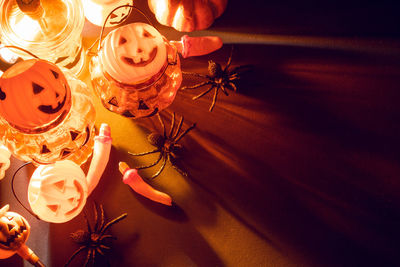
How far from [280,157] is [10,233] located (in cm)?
110

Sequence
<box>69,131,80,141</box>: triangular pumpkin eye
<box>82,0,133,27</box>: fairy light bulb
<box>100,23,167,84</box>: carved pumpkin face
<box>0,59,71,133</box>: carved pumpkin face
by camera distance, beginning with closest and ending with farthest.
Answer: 1. <box>0,59,71,133</box>: carved pumpkin face
2. <box>100,23,167,84</box>: carved pumpkin face
3. <box>69,131,80,141</box>: triangular pumpkin eye
4. <box>82,0,133,27</box>: fairy light bulb

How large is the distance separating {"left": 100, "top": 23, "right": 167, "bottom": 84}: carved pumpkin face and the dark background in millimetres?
489

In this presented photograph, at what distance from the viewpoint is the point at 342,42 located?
1450 millimetres

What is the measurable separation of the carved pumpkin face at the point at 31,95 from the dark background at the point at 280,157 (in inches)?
22.2

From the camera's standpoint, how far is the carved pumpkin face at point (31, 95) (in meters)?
0.82

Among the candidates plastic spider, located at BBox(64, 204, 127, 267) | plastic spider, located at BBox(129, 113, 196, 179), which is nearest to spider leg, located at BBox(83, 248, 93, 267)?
plastic spider, located at BBox(64, 204, 127, 267)

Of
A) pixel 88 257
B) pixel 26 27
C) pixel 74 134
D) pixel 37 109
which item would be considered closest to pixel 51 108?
pixel 37 109

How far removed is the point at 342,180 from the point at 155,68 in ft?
2.96

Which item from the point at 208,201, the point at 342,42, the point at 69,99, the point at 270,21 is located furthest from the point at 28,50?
the point at 342,42

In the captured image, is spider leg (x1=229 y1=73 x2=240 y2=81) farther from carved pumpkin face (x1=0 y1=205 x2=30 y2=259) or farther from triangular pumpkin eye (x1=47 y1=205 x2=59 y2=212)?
carved pumpkin face (x1=0 y1=205 x2=30 y2=259)

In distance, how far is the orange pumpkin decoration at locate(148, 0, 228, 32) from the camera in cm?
140

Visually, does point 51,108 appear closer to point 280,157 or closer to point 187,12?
point 187,12

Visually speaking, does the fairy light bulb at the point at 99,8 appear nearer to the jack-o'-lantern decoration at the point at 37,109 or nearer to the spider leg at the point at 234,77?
the jack-o'-lantern decoration at the point at 37,109

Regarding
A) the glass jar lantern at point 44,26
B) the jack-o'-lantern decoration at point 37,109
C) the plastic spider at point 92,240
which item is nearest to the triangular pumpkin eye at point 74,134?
the jack-o'-lantern decoration at point 37,109
